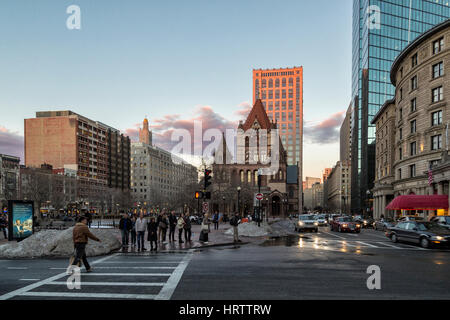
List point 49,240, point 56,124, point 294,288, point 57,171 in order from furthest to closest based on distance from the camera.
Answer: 1. point 56,124
2. point 57,171
3. point 49,240
4. point 294,288

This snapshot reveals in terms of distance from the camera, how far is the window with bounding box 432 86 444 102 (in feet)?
136

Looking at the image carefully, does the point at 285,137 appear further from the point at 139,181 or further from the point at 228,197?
the point at 228,197

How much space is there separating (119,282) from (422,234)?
16.5 m

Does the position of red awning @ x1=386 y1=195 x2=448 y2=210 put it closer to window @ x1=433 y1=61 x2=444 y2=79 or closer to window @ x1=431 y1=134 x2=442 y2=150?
window @ x1=431 y1=134 x2=442 y2=150

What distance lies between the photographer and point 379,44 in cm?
8256

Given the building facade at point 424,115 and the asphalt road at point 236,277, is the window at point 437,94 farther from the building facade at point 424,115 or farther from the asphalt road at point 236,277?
the asphalt road at point 236,277

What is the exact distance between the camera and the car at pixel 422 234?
1784cm

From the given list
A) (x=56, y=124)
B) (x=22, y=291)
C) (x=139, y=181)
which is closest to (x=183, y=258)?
(x=22, y=291)

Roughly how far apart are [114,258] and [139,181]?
506ft

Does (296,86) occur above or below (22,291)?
above

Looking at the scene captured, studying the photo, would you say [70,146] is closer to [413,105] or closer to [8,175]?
[8,175]

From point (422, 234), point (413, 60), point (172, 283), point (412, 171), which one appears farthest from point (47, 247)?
point (413, 60)

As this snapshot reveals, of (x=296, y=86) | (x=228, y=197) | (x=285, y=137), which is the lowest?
(x=228, y=197)
